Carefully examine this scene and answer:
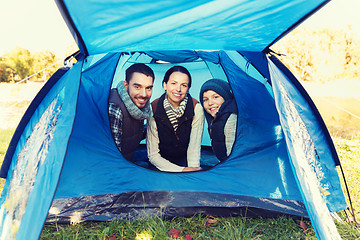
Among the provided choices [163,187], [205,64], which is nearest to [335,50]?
[205,64]

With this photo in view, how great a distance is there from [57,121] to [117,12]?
0.58 metres

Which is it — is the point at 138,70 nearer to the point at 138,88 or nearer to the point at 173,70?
the point at 138,88

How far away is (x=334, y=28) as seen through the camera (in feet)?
39.7


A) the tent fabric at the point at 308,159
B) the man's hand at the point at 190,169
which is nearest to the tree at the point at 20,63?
the man's hand at the point at 190,169

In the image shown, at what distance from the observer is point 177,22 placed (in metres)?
1.38

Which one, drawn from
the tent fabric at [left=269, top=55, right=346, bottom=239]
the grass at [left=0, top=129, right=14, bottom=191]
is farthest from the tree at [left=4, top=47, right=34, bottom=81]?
the tent fabric at [left=269, top=55, right=346, bottom=239]

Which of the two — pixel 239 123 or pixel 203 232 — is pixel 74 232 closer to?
pixel 203 232

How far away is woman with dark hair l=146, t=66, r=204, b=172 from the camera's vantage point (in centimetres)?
237

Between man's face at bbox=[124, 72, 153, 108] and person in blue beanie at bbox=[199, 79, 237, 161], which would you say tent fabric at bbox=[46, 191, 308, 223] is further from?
man's face at bbox=[124, 72, 153, 108]

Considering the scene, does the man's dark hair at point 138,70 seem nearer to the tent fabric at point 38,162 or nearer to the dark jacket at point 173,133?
the dark jacket at point 173,133

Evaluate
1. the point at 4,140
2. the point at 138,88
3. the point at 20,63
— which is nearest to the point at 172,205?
the point at 138,88

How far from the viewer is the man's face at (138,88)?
2262mm

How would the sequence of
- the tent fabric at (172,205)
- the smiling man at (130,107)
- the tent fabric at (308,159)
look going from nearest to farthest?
the tent fabric at (308,159)
the tent fabric at (172,205)
the smiling man at (130,107)

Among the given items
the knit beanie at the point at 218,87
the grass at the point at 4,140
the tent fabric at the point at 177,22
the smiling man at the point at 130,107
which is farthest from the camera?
the grass at the point at 4,140
